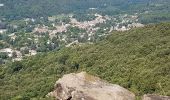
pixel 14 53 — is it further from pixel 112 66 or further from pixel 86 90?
pixel 86 90

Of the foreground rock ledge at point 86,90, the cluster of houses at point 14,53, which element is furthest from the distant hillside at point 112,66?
the cluster of houses at point 14,53

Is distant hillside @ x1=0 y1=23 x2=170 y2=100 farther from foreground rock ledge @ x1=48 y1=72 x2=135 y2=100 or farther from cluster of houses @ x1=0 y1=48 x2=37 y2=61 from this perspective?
cluster of houses @ x1=0 y1=48 x2=37 y2=61

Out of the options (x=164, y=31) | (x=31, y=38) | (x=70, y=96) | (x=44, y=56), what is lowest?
(x=31, y=38)

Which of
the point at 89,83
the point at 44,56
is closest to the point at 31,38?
the point at 44,56

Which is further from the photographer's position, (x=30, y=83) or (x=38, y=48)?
(x=38, y=48)

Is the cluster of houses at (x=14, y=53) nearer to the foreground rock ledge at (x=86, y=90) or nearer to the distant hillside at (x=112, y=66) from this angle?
the distant hillside at (x=112, y=66)

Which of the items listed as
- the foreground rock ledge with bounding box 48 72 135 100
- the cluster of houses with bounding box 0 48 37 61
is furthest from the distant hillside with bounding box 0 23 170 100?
the cluster of houses with bounding box 0 48 37 61

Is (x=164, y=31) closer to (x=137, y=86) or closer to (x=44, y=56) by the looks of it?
(x=44, y=56)
